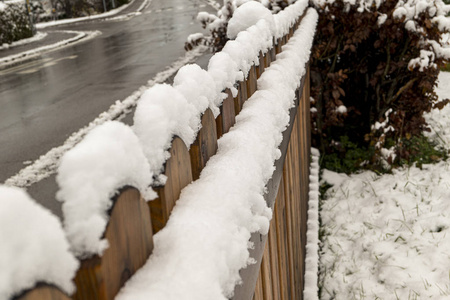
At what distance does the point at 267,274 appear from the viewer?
4.31 feet

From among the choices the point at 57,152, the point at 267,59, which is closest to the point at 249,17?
the point at 267,59

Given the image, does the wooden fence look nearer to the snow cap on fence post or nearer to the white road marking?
the snow cap on fence post

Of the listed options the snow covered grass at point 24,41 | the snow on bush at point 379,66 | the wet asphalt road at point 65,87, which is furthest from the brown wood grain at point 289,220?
the snow covered grass at point 24,41

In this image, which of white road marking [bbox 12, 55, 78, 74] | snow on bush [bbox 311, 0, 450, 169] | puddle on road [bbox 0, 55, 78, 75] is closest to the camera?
snow on bush [bbox 311, 0, 450, 169]

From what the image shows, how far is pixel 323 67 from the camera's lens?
4.70 m

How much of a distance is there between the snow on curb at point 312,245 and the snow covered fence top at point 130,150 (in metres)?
1.87

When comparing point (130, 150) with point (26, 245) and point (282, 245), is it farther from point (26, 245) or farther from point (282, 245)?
point (282, 245)

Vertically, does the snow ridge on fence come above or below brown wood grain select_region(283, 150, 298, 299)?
above

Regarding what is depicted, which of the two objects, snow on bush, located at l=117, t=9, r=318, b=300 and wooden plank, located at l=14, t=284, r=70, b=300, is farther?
snow on bush, located at l=117, t=9, r=318, b=300

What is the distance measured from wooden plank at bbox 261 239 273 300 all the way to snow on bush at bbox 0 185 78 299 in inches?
33.7

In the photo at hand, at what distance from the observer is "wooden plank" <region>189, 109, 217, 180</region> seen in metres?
0.96

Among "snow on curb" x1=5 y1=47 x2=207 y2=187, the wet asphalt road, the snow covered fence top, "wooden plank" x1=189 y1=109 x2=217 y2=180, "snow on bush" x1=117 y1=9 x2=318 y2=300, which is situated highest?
the snow covered fence top

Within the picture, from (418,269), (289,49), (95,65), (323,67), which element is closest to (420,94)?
(323,67)

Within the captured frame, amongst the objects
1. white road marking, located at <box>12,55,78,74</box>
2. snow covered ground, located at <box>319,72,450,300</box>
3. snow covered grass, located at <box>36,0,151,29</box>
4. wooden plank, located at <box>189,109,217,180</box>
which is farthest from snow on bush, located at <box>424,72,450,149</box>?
snow covered grass, located at <box>36,0,151,29</box>
